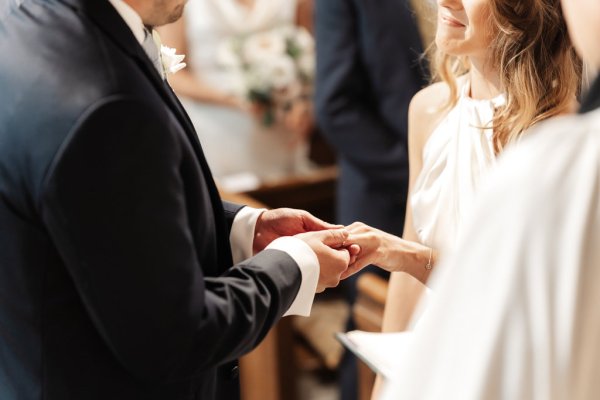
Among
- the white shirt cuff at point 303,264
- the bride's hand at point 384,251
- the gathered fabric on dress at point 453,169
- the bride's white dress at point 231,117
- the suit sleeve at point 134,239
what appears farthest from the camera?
the bride's white dress at point 231,117

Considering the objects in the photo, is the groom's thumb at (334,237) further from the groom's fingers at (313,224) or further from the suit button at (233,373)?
the suit button at (233,373)

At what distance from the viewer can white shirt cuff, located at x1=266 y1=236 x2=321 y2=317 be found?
134 cm

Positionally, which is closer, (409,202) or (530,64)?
(530,64)

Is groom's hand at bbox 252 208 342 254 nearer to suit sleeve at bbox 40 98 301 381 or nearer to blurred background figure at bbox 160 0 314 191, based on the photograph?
suit sleeve at bbox 40 98 301 381

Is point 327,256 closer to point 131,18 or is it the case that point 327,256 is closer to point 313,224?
point 313,224

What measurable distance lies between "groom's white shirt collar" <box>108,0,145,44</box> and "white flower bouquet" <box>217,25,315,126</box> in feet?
8.01

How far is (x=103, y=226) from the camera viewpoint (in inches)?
44.1

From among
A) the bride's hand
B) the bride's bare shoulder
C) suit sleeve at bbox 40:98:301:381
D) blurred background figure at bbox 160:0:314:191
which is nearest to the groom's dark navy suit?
suit sleeve at bbox 40:98:301:381

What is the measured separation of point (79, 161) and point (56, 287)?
241mm

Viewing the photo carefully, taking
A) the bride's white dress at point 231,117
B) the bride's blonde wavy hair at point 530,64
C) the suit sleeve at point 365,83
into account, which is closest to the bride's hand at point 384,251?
the bride's blonde wavy hair at point 530,64

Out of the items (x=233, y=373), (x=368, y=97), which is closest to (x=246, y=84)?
→ (x=368, y=97)

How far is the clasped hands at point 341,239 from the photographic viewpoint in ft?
4.78

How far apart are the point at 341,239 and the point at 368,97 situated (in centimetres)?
167

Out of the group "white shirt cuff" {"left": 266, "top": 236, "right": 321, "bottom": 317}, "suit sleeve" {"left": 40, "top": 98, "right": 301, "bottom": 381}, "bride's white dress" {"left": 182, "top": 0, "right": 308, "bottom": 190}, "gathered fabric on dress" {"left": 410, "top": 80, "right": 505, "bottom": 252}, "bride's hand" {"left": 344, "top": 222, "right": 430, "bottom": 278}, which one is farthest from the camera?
"bride's white dress" {"left": 182, "top": 0, "right": 308, "bottom": 190}
